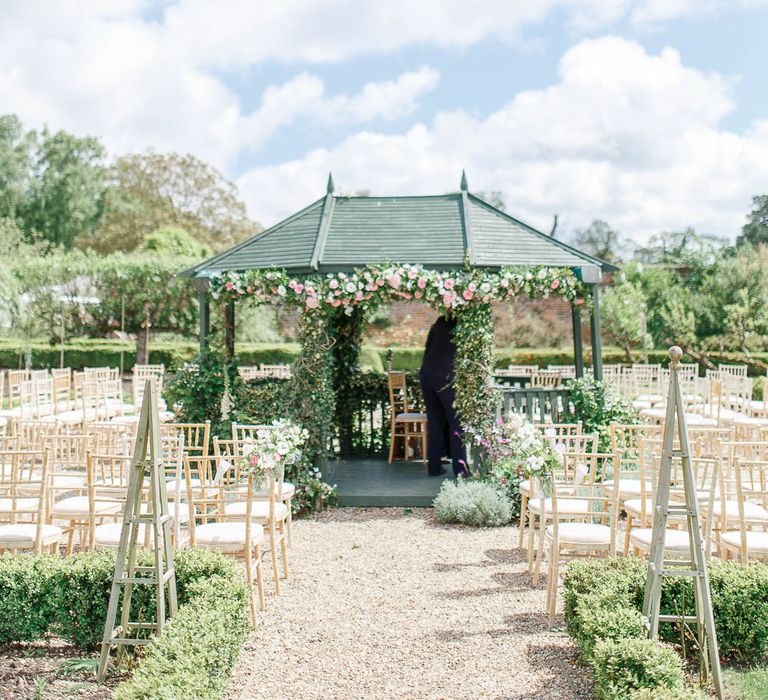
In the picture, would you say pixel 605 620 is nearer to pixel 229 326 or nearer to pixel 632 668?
pixel 632 668

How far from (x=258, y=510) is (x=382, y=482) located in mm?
3841

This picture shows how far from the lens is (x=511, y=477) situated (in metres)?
8.26

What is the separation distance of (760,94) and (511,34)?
1490 cm

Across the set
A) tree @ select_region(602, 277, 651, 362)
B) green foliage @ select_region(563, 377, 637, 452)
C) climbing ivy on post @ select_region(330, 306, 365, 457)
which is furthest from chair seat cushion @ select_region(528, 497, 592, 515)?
tree @ select_region(602, 277, 651, 362)

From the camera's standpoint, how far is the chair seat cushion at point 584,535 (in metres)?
5.27

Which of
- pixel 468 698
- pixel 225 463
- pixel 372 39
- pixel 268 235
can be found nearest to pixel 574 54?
pixel 372 39

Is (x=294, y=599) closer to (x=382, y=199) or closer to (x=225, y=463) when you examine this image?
(x=225, y=463)

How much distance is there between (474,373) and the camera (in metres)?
9.02

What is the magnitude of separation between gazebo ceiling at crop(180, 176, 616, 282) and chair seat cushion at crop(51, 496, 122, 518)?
13.4 feet

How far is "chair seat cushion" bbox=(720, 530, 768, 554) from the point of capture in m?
5.05

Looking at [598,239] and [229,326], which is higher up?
[598,239]

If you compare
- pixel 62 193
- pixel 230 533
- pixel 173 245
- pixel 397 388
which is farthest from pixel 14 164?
pixel 230 533

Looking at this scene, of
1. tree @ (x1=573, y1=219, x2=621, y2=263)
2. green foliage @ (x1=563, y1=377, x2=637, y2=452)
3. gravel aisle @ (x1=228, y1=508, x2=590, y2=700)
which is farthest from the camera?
tree @ (x1=573, y1=219, x2=621, y2=263)

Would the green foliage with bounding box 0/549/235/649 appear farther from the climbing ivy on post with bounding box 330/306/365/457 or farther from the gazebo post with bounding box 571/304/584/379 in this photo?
the gazebo post with bounding box 571/304/584/379
